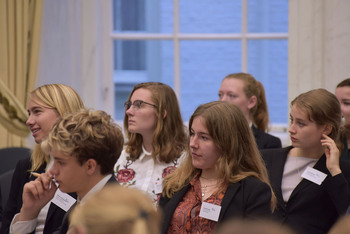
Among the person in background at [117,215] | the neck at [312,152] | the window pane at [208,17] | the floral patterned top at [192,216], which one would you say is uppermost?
the window pane at [208,17]

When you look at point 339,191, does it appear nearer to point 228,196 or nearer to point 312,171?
point 312,171

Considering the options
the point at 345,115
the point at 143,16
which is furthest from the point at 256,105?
the point at 143,16

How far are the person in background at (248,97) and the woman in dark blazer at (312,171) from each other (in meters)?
1.08

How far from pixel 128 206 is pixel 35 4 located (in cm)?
405

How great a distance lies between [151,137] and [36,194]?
1203 mm

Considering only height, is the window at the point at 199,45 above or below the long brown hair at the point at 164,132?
above

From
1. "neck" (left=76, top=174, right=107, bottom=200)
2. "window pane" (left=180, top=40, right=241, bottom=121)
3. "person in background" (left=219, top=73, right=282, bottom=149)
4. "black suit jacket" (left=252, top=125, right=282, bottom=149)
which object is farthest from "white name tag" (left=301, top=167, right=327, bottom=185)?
"window pane" (left=180, top=40, right=241, bottom=121)

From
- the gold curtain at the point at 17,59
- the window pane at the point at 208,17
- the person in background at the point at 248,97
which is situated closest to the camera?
the person in background at the point at 248,97

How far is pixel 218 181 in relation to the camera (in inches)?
110

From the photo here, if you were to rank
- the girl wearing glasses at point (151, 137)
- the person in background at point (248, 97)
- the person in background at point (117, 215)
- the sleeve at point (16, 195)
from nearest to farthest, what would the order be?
1. the person in background at point (117, 215)
2. the sleeve at point (16, 195)
3. the girl wearing glasses at point (151, 137)
4. the person in background at point (248, 97)

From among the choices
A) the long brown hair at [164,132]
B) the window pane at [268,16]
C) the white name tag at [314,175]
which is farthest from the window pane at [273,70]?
the white name tag at [314,175]

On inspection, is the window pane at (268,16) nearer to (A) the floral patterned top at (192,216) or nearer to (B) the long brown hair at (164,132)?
(B) the long brown hair at (164,132)

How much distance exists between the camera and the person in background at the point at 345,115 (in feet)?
11.7

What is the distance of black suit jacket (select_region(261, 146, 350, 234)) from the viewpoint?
2.98 meters
